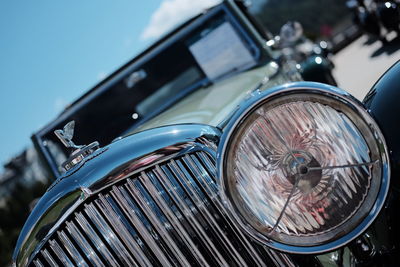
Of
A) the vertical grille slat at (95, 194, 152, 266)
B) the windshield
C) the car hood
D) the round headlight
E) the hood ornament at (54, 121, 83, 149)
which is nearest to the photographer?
the round headlight

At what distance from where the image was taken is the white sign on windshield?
375 centimetres

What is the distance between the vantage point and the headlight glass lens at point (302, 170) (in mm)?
1519

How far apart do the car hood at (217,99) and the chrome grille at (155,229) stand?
28.2 inches

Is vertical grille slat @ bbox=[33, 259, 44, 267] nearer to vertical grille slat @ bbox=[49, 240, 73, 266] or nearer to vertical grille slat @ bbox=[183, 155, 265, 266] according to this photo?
vertical grille slat @ bbox=[49, 240, 73, 266]

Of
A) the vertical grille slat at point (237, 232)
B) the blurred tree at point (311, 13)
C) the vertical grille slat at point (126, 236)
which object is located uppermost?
the vertical grille slat at point (126, 236)

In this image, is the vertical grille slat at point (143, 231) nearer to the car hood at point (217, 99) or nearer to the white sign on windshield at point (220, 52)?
the car hood at point (217, 99)

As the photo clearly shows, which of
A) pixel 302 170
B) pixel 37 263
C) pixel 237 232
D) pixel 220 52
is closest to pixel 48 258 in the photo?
pixel 37 263

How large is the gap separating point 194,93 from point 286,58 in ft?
2.85

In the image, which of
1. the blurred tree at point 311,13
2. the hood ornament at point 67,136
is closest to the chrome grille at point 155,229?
the hood ornament at point 67,136

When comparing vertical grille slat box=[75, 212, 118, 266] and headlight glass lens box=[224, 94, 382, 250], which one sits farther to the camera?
vertical grille slat box=[75, 212, 118, 266]

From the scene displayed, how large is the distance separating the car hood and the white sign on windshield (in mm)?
172

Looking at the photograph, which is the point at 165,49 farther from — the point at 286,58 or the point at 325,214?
the point at 325,214

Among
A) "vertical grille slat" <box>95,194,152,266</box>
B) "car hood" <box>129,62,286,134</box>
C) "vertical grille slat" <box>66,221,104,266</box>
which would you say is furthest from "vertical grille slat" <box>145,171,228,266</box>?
"car hood" <box>129,62,286,134</box>

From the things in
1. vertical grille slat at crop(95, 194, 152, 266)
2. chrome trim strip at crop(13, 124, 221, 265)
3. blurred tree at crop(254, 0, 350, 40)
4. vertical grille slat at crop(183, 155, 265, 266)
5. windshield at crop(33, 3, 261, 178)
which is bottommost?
blurred tree at crop(254, 0, 350, 40)
